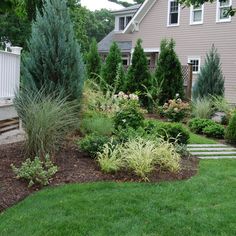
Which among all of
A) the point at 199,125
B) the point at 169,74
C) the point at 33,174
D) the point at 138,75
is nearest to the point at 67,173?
the point at 33,174

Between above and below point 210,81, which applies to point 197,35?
above

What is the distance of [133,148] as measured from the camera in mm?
6312

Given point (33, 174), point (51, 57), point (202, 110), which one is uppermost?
point (51, 57)

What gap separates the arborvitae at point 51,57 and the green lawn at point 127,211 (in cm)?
323

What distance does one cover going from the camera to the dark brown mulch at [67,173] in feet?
16.9

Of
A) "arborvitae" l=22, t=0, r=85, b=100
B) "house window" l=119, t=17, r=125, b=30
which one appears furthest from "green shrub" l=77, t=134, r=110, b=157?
"house window" l=119, t=17, r=125, b=30

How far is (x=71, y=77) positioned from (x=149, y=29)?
17.0 m

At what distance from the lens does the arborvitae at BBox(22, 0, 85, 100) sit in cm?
815

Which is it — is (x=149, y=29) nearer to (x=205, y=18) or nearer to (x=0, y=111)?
(x=205, y=18)

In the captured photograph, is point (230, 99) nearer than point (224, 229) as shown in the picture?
No

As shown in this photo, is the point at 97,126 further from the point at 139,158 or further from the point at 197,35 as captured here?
the point at 197,35

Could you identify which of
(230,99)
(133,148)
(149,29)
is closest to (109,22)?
(149,29)

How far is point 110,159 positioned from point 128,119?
258cm

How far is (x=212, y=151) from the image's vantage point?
8727 millimetres
